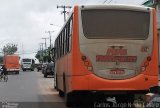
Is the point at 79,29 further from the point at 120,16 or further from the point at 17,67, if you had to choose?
the point at 17,67

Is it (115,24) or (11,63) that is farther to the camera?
(11,63)

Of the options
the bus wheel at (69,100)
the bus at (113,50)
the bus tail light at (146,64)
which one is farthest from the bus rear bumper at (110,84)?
the bus wheel at (69,100)

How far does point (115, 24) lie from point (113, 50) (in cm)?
85

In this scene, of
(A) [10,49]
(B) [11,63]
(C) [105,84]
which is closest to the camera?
(C) [105,84]

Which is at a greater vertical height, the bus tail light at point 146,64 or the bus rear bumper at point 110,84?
the bus tail light at point 146,64

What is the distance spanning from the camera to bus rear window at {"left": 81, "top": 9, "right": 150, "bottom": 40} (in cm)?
1552

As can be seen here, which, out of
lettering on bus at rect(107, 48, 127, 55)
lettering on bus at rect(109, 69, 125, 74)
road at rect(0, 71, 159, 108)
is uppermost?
lettering on bus at rect(107, 48, 127, 55)

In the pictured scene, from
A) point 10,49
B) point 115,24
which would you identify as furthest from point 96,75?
point 10,49

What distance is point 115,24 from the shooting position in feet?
51.2

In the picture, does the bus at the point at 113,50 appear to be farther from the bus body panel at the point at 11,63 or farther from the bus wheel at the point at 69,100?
the bus body panel at the point at 11,63

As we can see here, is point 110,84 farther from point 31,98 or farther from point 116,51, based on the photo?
point 31,98

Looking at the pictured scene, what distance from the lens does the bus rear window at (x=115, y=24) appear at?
50.9 feet

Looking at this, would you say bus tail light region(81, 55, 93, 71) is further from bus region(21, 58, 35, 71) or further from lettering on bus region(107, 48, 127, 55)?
bus region(21, 58, 35, 71)

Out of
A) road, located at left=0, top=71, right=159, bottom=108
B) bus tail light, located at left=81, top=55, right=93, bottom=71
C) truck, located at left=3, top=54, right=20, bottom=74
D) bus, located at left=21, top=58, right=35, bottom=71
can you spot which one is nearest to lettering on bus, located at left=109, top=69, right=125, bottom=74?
bus tail light, located at left=81, top=55, right=93, bottom=71
